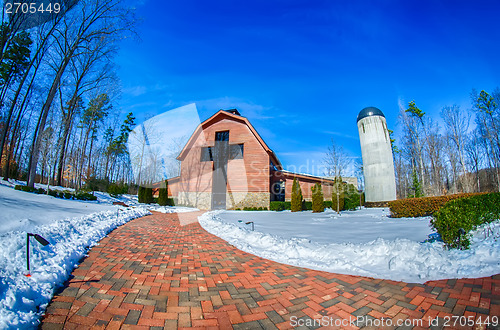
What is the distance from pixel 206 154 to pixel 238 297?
16.9 m

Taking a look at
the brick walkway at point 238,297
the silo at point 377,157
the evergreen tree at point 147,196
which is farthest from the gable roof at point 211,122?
the brick walkway at point 238,297

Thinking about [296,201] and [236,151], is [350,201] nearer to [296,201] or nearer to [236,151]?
[296,201]

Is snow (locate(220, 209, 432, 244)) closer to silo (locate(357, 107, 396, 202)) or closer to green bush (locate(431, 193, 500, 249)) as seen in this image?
green bush (locate(431, 193, 500, 249))

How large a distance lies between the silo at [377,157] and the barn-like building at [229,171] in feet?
16.5

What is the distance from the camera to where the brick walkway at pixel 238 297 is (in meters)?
1.89

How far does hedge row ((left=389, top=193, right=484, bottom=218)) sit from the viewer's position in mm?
9422

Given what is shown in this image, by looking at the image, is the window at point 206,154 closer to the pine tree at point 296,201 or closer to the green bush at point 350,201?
the pine tree at point 296,201

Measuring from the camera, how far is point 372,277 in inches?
113

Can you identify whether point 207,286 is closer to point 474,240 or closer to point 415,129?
point 474,240

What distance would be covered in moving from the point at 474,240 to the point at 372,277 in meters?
2.74

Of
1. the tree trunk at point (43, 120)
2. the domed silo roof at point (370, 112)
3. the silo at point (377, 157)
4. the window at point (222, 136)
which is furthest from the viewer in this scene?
the domed silo roof at point (370, 112)

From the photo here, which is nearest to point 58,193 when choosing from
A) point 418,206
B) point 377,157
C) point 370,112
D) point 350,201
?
point 418,206

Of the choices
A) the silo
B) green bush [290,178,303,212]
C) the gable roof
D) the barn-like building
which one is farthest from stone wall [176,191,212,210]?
the silo

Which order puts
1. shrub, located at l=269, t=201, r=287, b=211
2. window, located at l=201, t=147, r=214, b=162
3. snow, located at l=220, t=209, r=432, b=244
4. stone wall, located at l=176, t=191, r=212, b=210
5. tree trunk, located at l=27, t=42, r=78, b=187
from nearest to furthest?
snow, located at l=220, t=209, r=432, b=244 < tree trunk, located at l=27, t=42, r=78, b=187 < shrub, located at l=269, t=201, r=287, b=211 < stone wall, located at l=176, t=191, r=212, b=210 < window, located at l=201, t=147, r=214, b=162
